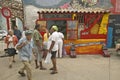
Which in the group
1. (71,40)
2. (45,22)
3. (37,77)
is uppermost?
(45,22)

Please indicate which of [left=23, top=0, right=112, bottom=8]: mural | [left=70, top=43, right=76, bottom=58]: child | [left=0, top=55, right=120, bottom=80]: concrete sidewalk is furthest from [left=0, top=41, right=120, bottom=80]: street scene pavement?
[left=23, top=0, right=112, bottom=8]: mural

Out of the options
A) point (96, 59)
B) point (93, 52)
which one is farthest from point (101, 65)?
point (93, 52)

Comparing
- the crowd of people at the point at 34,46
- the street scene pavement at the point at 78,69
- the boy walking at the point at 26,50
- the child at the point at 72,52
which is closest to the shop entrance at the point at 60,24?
the child at the point at 72,52

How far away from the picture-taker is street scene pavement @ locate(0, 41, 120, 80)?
334 inches

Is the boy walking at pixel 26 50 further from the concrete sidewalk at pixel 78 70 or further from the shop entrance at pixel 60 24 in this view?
the shop entrance at pixel 60 24

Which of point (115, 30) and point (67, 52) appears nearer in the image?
point (67, 52)

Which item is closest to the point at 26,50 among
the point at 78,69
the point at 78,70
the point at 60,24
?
the point at 78,70

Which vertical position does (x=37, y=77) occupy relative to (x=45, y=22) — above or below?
below

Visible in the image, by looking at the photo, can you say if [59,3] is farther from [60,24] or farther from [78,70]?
[78,70]

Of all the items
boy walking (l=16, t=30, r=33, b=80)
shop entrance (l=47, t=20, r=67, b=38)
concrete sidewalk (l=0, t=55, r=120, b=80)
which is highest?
shop entrance (l=47, t=20, r=67, b=38)

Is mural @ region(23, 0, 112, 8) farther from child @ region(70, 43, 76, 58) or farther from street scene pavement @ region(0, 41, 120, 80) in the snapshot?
street scene pavement @ region(0, 41, 120, 80)

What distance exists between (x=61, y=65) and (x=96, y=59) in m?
2.08

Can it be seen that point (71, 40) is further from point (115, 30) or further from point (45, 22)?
point (115, 30)

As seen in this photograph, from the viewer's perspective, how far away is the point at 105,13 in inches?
527
